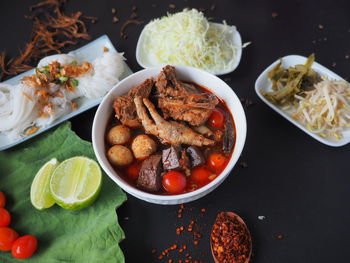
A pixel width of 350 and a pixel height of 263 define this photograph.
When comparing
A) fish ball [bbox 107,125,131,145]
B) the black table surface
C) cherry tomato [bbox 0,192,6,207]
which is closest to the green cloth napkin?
cherry tomato [bbox 0,192,6,207]

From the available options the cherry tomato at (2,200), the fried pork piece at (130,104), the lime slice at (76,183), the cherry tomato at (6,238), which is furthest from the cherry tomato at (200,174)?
the cherry tomato at (2,200)

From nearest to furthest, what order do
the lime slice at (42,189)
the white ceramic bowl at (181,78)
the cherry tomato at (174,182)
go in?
the white ceramic bowl at (181,78), the cherry tomato at (174,182), the lime slice at (42,189)

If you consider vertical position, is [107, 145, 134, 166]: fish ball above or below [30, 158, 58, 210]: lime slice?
above

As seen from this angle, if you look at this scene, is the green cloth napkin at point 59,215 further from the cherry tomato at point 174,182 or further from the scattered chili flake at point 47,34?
the scattered chili flake at point 47,34

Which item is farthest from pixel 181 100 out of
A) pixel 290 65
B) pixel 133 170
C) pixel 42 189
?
pixel 290 65

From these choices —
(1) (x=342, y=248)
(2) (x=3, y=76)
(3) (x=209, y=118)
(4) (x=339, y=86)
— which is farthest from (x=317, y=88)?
(2) (x=3, y=76)

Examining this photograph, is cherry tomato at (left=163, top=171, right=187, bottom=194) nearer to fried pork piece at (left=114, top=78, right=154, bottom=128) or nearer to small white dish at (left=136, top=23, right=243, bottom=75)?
fried pork piece at (left=114, top=78, right=154, bottom=128)
